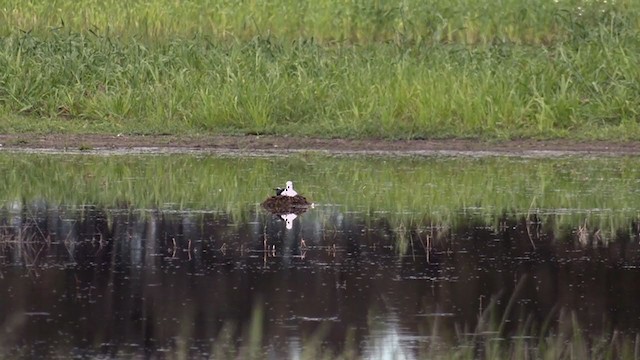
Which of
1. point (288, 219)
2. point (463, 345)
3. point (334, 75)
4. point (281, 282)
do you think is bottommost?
point (463, 345)

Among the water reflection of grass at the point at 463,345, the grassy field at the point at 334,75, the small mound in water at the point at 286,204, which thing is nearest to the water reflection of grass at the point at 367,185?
the small mound in water at the point at 286,204

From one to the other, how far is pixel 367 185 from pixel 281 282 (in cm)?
424

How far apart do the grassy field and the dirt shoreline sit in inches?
7.9

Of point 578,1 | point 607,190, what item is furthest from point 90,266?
point 578,1

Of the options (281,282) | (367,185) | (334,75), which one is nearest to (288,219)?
(367,185)

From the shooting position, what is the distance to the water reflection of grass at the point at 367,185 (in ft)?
39.2

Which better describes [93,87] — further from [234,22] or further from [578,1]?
[578,1]

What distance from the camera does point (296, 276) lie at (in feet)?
30.6

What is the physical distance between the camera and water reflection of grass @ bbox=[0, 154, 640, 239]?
12.0 m

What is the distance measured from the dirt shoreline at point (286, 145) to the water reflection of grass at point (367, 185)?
0.54 metres

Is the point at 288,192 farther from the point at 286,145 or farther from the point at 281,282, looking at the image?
the point at 286,145

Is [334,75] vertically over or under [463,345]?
over

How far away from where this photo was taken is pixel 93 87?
1745cm

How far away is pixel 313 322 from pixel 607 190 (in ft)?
18.2
